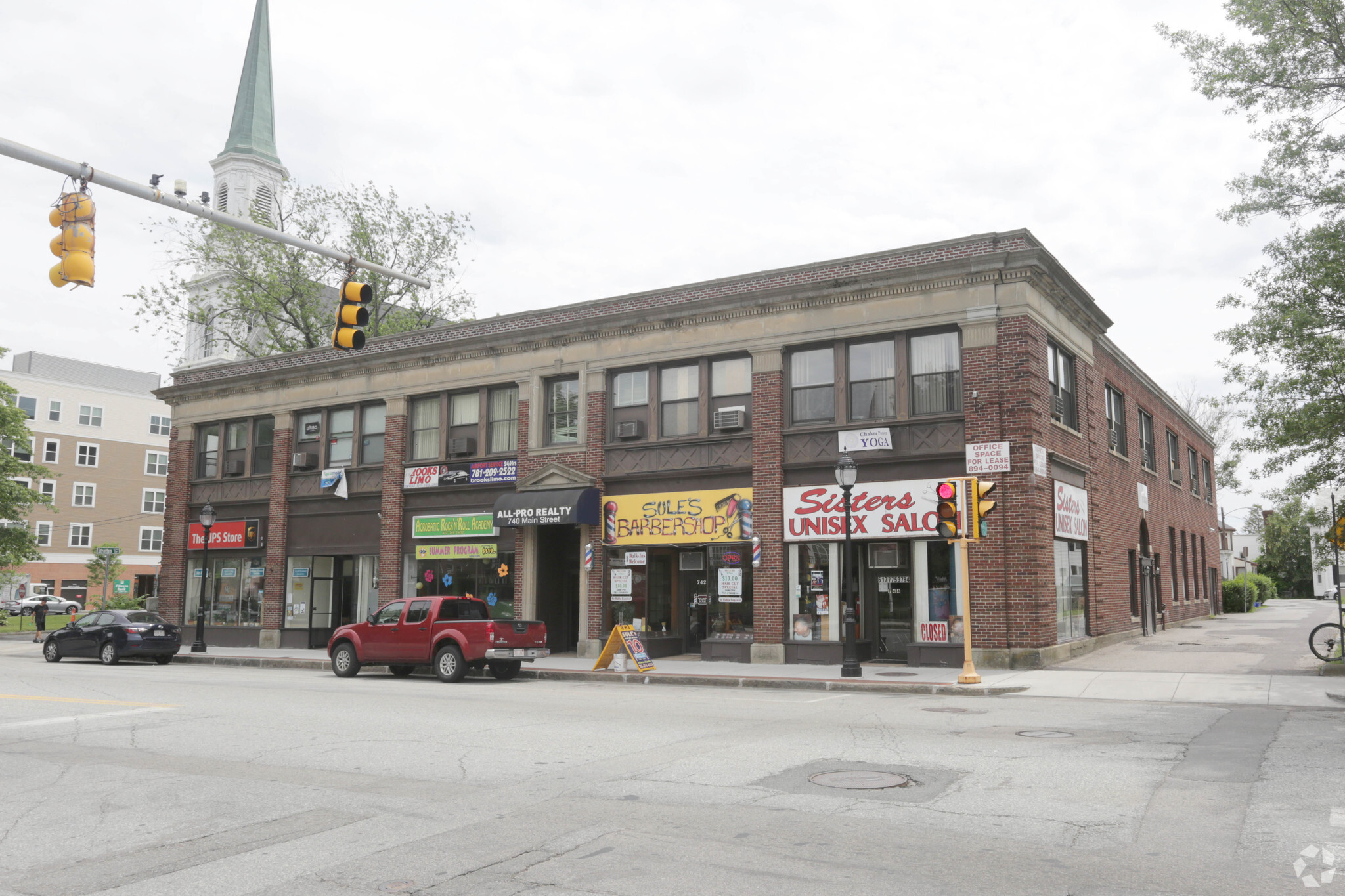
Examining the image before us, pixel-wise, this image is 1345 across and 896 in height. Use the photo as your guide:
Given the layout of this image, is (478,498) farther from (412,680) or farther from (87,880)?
(87,880)

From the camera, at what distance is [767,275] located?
2356 cm

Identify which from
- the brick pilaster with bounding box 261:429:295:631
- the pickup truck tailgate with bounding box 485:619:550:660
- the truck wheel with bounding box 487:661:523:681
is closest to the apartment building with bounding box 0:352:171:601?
the brick pilaster with bounding box 261:429:295:631

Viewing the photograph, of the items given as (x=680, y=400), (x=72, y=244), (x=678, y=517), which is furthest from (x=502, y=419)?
(x=72, y=244)

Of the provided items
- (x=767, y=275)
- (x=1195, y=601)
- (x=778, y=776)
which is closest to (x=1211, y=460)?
(x=1195, y=601)

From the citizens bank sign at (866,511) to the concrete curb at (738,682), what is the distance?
11.8 feet

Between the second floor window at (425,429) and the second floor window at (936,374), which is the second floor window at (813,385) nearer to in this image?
the second floor window at (936,374)

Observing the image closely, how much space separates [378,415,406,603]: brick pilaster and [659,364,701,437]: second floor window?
29.3 feet

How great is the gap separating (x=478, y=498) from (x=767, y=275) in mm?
10284

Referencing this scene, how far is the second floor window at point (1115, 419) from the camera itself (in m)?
27.8

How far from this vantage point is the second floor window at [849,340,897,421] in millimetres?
21906

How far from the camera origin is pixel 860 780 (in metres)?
8.67

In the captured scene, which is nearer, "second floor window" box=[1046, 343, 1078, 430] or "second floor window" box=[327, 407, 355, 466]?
"second floor window" box=[1046, 343, 1078, 430]

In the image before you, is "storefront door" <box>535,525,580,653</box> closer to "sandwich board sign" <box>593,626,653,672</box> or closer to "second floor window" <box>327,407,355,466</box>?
"sandwich board sign" <box>593,626,653,672</box>

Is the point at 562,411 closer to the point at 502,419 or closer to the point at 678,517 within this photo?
the point at 502,419
